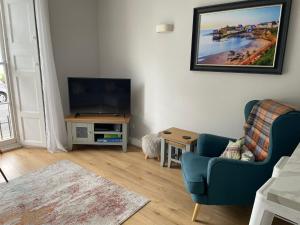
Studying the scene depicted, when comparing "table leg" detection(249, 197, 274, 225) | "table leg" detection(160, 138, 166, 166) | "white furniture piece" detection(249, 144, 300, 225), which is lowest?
"table leg" detection(160, 138, 166, 166)

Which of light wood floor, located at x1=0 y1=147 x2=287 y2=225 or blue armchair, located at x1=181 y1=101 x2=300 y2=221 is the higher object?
blue armchair, located at x1=181 y1=101 x2=300 y2=221

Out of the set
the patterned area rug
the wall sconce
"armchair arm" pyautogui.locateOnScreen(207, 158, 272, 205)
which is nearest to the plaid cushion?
"armchair arm" pyautogui.locateOnScreen(207, 158, 272, 205)

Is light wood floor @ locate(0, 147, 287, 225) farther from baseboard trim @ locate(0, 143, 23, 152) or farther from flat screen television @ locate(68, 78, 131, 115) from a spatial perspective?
Answer: flat screen television @ locate(68, 78, 131, 115)

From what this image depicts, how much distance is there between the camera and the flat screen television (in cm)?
327

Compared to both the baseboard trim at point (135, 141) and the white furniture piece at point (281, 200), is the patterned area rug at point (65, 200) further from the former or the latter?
the white furniture piece at point (281, 200)

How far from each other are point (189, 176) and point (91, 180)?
1.26 m

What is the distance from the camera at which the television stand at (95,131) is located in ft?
10.7

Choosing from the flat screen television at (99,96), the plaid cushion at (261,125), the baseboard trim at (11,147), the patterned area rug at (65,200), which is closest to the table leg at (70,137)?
the flat screen television at (99,96)

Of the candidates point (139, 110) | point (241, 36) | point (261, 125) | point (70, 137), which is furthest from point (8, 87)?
point (261, 125)

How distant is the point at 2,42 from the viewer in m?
3.14

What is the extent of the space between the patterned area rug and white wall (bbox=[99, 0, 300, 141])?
126cm

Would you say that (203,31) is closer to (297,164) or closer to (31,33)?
(297,164)

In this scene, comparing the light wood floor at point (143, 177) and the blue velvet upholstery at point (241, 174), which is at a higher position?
the blue velvet upholstery at point (241, 174)

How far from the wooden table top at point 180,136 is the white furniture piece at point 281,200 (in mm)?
1707
